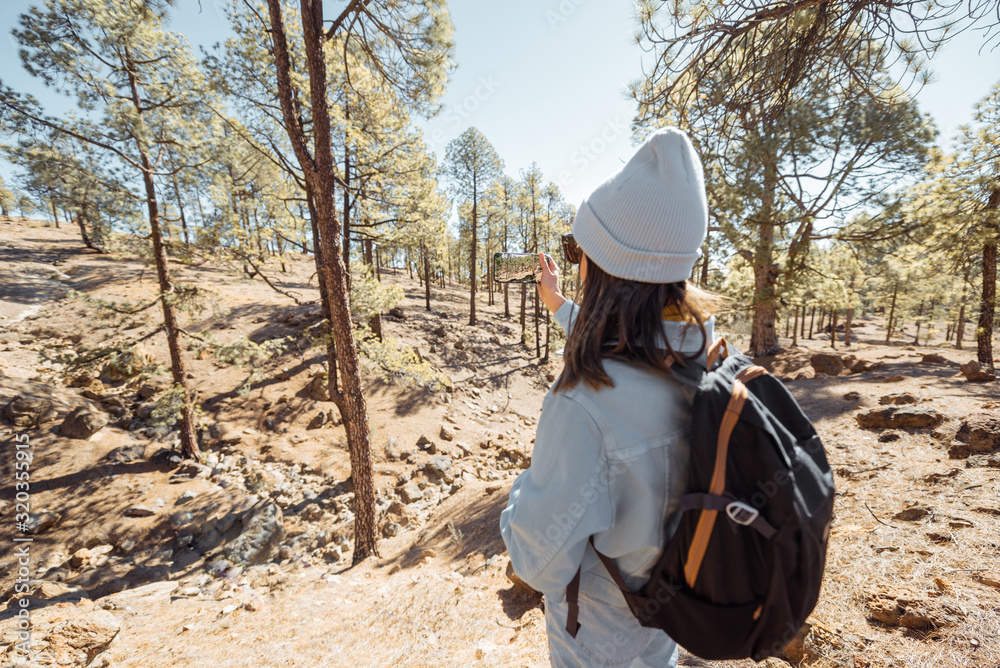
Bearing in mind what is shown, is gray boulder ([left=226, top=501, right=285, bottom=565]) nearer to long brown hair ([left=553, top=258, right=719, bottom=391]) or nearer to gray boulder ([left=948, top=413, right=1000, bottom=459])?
long brown hair ([left=553, top=258, right=719, bottom=391])

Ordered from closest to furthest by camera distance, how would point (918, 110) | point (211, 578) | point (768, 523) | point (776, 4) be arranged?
point (768, 523) < point (776, 4) < point (211, 578) < point (918, 110)

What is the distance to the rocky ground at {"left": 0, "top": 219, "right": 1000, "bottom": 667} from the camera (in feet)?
8.79

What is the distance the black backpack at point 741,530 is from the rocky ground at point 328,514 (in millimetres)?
1959

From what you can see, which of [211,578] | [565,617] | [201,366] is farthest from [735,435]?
[201,366]

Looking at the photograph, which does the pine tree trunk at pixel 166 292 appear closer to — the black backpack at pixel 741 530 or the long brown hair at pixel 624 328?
the long brown hair at pixel 624 328

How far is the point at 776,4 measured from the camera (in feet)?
8.59

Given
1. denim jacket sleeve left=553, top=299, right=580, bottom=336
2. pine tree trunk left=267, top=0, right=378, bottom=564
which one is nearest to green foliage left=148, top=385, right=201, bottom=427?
pine tree trunk left=267, top=0, right=378, bottom=564

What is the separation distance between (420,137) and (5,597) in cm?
1052

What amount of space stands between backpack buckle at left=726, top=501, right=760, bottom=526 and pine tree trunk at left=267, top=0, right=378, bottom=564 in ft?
16.4

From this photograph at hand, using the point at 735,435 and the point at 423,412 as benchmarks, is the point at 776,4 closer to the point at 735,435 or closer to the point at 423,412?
the point at 735,435

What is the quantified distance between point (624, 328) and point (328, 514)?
838 centimetres

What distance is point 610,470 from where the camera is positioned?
940 millimetres

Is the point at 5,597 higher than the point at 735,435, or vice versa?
the point at 735,435

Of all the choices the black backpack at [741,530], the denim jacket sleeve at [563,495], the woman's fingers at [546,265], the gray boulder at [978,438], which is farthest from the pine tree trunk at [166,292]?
the gray boulder at [978,438]
